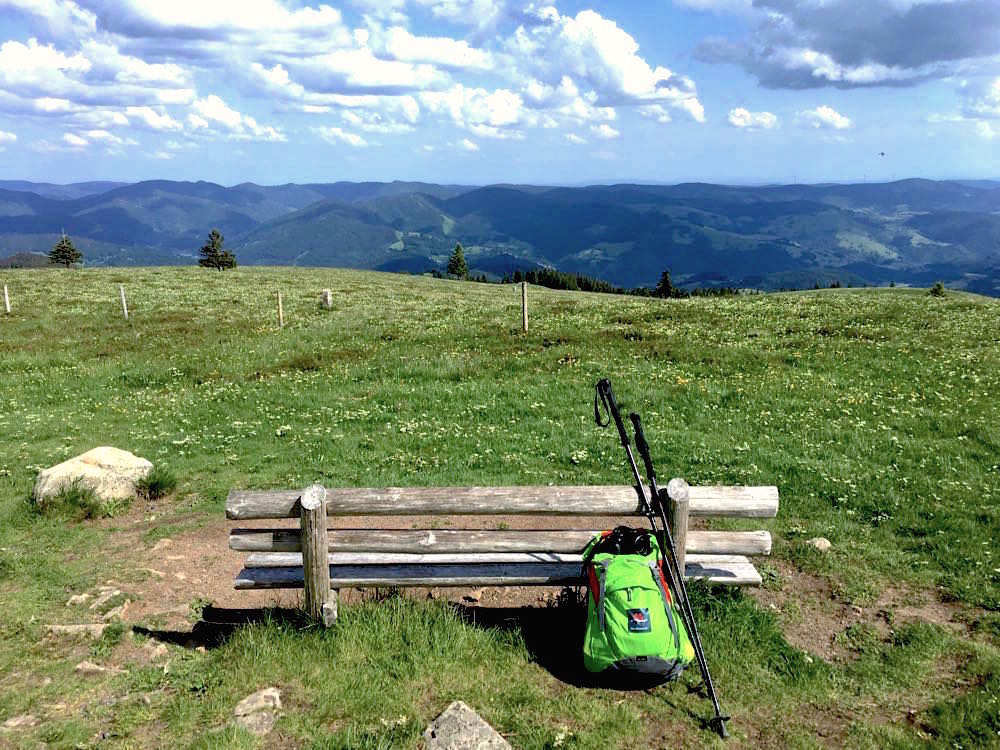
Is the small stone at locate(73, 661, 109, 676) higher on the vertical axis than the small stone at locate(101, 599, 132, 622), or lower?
higher

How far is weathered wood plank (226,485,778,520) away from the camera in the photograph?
310 inches

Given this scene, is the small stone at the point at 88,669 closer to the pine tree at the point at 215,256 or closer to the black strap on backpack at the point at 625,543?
the black strap on backpack at the point at 625,543

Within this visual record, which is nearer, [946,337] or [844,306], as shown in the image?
[946,337]

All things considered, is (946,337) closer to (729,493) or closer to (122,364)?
(729,493)

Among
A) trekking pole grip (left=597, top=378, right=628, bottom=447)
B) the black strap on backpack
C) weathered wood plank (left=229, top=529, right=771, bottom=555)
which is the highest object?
trekking pole grip (left=597, top=378, right=628, bottom=447)

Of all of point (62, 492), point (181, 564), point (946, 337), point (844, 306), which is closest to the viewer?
point (181, 564)

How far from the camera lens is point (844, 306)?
35969 mm

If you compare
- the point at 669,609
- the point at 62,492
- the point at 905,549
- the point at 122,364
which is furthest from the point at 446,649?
the point at 122,364

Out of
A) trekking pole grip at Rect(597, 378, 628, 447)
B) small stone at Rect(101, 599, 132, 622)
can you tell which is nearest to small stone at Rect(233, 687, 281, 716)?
small stone at Rect(101, 599, 132, 622)

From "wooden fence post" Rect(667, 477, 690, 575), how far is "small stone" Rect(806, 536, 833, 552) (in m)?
4.38

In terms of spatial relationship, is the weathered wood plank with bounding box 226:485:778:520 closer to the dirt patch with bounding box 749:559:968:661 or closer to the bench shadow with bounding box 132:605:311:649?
the bench shadow with bounding box 132:605:311:649

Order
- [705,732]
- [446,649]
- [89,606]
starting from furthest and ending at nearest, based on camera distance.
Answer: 1. [89,606]
2. [446,649]
3. [705,732]

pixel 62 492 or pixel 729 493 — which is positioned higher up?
pixel 729 493

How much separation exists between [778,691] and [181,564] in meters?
9.09
